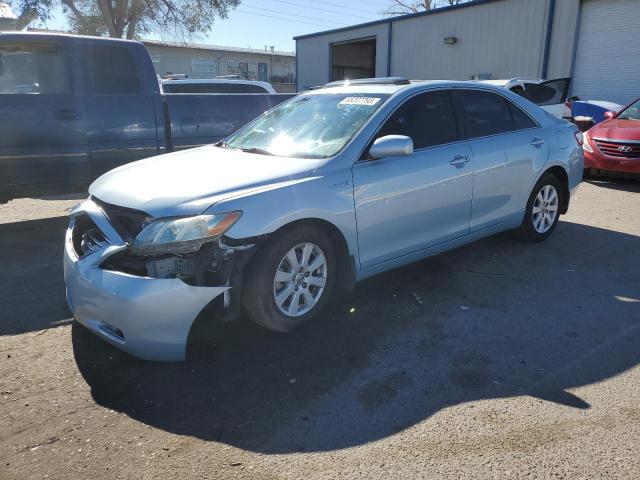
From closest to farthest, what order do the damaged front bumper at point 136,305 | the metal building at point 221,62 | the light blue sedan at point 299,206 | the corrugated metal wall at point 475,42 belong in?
the damaged front bumper at point 136,305 < the light blue sedan at point 299,206 < the corrugated metal wall at point 475,42 < the metal building at point 221,62

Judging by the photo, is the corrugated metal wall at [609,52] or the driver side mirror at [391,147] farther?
the corrugated metal wall at [609,52]

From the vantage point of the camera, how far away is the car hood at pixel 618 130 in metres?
8.53

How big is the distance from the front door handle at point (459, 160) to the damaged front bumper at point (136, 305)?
7.44ft

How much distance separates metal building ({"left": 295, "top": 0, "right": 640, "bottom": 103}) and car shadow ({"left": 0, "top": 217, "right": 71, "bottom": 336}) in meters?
15.7

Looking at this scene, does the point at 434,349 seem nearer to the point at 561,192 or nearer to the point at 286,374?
the point at 286,374

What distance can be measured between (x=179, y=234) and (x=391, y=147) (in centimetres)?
160

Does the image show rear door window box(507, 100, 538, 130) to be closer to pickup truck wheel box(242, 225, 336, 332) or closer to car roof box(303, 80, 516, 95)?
car roof box(303, 80, 516, 95)

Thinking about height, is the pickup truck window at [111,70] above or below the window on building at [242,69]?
below

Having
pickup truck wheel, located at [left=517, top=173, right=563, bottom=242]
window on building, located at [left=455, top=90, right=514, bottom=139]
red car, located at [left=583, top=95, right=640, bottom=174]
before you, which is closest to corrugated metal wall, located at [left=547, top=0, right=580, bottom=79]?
red car, located at [left=583, top=95, right=640, bottom=174]

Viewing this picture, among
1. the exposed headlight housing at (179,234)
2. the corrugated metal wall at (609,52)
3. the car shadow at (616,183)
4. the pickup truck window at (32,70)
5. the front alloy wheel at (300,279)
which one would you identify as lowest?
the car shadow at (616,183)

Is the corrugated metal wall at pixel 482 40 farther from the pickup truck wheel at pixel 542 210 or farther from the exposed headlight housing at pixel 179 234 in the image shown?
the exposed headlight housing at pixel 179 234

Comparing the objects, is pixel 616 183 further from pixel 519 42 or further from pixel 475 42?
pixel 475 42

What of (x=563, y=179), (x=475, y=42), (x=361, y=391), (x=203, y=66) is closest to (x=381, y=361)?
(x=361, y=391)

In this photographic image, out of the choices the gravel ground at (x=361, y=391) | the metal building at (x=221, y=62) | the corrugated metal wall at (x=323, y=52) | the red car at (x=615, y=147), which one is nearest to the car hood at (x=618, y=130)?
the red car at (x=615, y=147)
